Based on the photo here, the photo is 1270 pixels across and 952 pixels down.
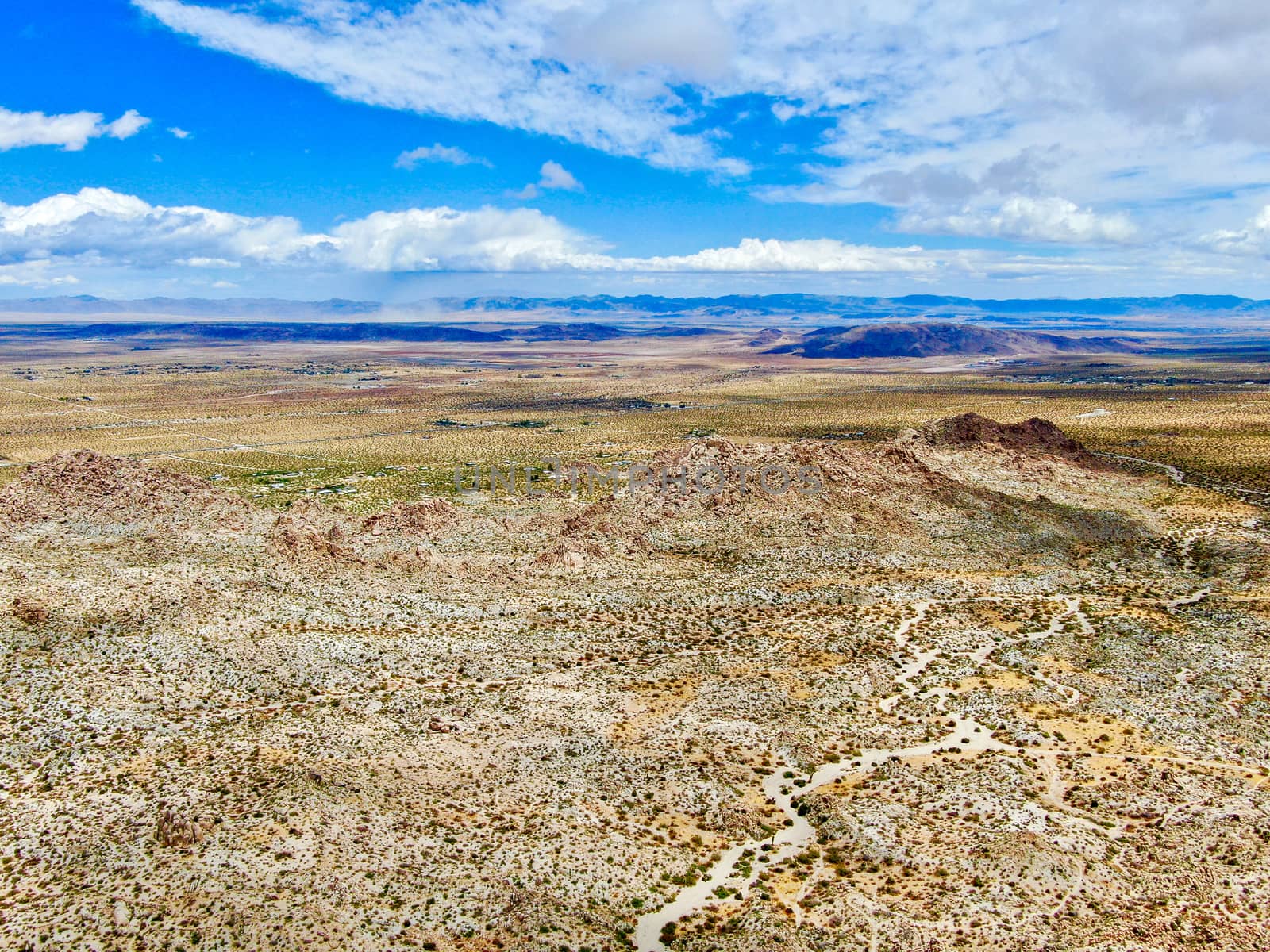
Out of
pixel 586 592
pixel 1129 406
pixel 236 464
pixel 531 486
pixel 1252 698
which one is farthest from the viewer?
pixel 1129 406

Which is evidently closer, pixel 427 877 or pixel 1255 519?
pixel 427 877

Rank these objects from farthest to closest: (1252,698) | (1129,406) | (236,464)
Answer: (1129,406) → (236,464) → (1252,698)

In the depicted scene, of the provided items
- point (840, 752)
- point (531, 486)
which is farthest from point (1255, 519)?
point (531, 486)

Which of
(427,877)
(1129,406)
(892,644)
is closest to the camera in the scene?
(427,877)

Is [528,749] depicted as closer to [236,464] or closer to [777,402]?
[236,464]

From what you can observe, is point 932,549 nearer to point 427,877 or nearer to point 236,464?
point 427,877

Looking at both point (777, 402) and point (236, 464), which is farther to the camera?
point (777, 402)

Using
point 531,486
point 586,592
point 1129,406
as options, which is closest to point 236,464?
point 531,486

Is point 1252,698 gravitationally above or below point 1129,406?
below

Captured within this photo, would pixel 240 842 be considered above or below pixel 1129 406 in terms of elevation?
below
